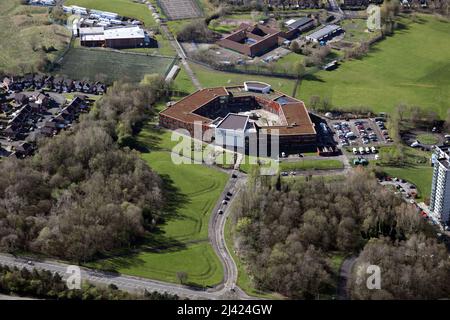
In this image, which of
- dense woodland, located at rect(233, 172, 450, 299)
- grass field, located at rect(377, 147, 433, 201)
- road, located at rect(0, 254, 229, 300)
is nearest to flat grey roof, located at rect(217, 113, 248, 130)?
dense woodland, located at rect(233, 172, 450, 299)

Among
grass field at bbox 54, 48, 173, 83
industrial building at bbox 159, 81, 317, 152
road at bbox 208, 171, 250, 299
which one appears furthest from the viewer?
grass field at bbox 54, 48, 173, 83

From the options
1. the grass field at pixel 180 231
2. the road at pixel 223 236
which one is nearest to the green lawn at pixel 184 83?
the grass field at pixel 180 231

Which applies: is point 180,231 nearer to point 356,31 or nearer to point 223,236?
point 223,236

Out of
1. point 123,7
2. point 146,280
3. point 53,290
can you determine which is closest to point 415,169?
point 146,280

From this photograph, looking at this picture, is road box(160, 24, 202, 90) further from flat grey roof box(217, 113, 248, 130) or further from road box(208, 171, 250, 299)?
road box(208, 171, 250, 299)

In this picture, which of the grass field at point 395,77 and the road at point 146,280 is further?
the grass field at point 395,77

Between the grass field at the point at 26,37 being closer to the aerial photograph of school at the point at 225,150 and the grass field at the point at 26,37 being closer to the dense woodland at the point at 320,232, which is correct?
the aerial photograph of school at the point at 225,150

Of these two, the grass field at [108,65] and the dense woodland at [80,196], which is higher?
the grass field at [108,65]
